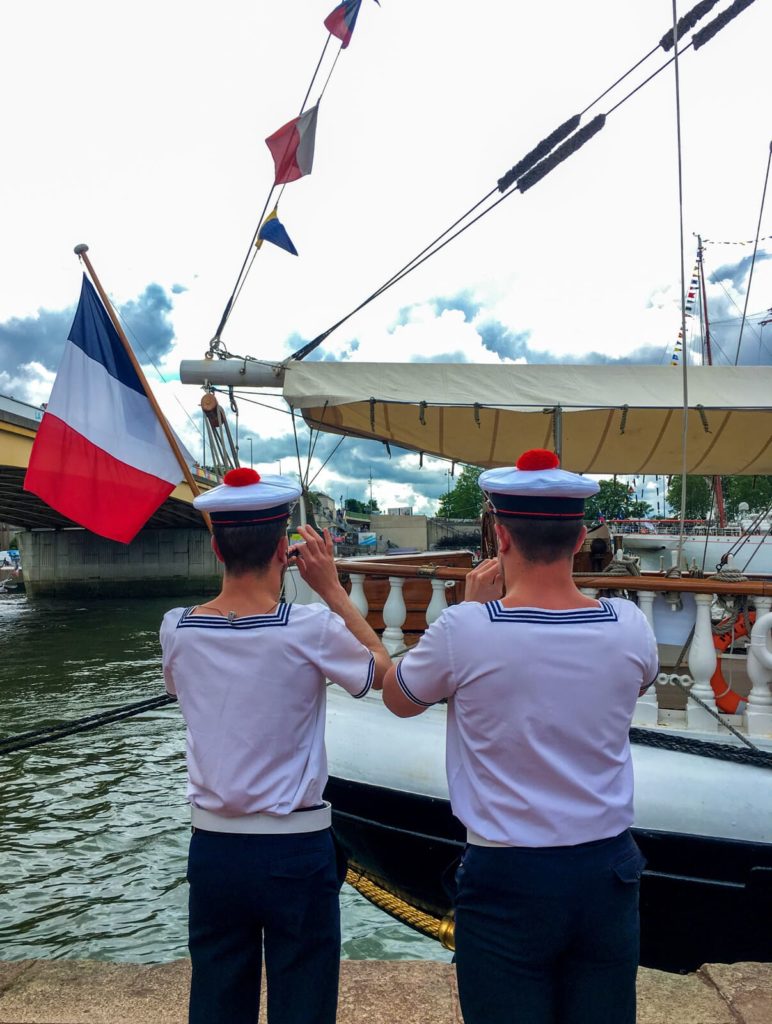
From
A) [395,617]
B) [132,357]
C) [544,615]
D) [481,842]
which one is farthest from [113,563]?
[544,615]

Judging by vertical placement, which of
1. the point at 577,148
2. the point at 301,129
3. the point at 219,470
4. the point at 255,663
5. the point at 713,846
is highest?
the point at 301,129

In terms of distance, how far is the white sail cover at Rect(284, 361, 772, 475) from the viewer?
→ 562cm

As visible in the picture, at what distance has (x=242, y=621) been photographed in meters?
2.05

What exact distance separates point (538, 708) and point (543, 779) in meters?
0.19

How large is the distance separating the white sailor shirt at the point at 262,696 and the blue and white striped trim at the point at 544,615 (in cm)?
43

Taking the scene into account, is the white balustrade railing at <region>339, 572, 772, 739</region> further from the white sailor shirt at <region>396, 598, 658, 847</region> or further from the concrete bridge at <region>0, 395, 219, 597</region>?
the concrete bridge at <region>0, 395, 219, 597</region>

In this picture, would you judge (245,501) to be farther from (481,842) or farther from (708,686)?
(708,686)

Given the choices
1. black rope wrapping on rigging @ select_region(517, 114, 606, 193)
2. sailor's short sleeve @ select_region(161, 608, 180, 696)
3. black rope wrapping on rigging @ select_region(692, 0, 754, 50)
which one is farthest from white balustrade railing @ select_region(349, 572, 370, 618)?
black rope wrapping on rigging @ select_region(692, 0, 754, 50)

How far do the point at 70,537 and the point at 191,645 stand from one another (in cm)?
5120

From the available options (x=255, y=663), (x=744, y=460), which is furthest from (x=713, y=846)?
(x=744, y=460)

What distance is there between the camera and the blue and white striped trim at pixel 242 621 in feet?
6.72

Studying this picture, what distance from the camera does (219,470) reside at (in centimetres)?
545

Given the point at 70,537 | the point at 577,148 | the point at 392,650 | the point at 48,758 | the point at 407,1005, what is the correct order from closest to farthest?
the point at 407,1005 → the point at 392,650 → the point at 577,148 → the point at 48,758 → the point at 70,537

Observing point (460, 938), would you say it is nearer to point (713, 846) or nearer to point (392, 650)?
point (713, 846)
